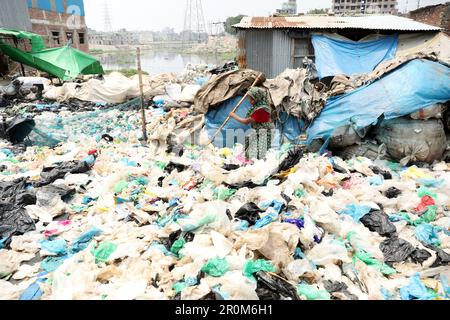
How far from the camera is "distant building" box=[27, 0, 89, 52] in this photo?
19953mm

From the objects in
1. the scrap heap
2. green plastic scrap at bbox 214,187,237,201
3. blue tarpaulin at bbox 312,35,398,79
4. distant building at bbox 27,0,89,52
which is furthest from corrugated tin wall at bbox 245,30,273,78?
distant building at bbox 27,0,89,52

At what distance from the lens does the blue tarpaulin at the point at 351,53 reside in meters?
9.57

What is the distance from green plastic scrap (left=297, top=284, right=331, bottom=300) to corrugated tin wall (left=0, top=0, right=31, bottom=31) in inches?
762

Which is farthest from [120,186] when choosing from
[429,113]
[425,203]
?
[429,113]

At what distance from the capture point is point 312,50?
10641 mm

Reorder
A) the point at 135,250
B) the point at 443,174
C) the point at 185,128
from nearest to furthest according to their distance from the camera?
the point at 135,250 → the point at 443,174 → the point at 185,128

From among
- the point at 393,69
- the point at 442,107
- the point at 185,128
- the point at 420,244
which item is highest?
the point at 393,69

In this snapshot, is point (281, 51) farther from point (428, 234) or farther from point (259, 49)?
point (428, 234)

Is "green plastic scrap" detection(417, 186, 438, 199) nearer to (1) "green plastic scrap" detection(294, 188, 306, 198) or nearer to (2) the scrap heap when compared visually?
(2) the scrap heap

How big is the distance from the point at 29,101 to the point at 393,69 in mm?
9927

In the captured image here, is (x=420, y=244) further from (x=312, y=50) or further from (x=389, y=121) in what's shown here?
(x=312, y=50)

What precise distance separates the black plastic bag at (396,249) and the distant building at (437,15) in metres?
13.6

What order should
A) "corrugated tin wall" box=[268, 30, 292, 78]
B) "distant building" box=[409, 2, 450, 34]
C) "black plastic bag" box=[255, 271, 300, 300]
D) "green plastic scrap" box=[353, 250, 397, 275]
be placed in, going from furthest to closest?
1. "distant building" box=[409, 2, 450, 34]
2. "corrugated tin wall" box=[268, 30, 292, 78]
3. "green plastic scrap" box=[353, 250, 397, 275]
4. "black plastic bag" box=[255, 271, 300, 300]
